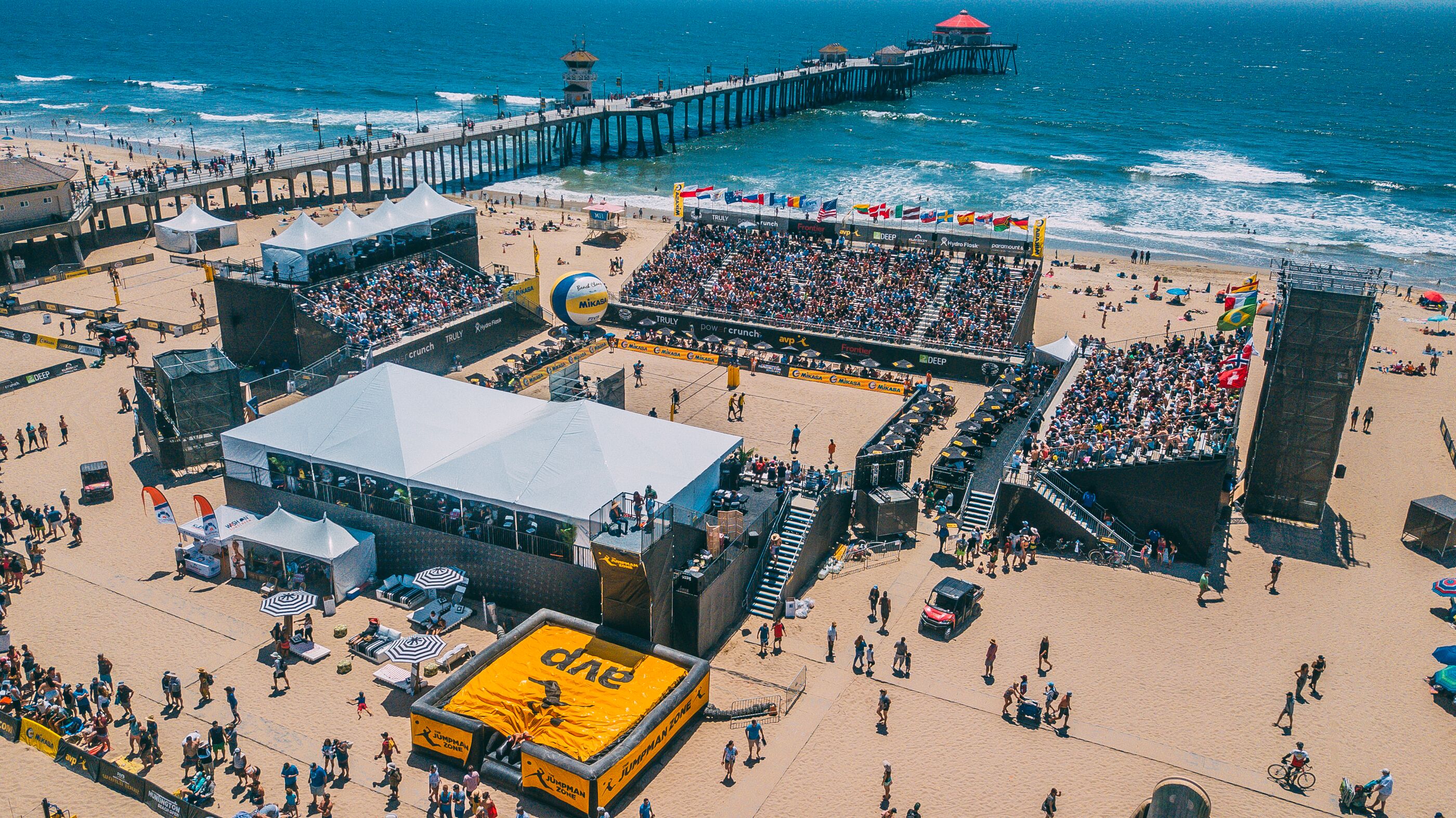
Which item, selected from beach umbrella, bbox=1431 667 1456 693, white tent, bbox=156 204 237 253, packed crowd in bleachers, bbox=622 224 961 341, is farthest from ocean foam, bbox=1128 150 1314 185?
beach umbrella, bbox=1431 667 1456 693

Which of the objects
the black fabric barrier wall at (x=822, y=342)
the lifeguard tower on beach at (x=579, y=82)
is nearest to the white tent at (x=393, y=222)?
the black fabric barrier wall at (x=822, y=342)

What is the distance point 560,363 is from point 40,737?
2386 centimetres

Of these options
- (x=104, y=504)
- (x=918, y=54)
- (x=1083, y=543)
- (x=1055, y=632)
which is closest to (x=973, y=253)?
(x=1083, y=543)

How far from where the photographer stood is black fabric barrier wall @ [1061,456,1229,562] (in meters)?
28.2

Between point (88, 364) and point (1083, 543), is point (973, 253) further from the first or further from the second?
point (88, 364)

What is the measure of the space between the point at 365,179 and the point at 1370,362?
6190 cm

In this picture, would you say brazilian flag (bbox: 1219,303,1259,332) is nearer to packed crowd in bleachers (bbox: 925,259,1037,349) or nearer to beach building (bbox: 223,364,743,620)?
packed crowd in bleachers (bbox: 925,259,1037,349)

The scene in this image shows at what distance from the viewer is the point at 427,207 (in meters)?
47.1

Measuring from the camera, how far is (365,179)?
71875 millimetres

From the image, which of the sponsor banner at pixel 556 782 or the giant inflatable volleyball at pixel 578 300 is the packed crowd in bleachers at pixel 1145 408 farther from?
the giant inflatable volleyball at pixel 578 300

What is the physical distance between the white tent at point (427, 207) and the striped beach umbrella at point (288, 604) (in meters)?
25.7

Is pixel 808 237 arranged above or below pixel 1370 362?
above

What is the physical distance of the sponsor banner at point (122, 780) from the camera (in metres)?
19.0

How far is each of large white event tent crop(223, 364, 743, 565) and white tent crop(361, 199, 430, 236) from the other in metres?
17.0
